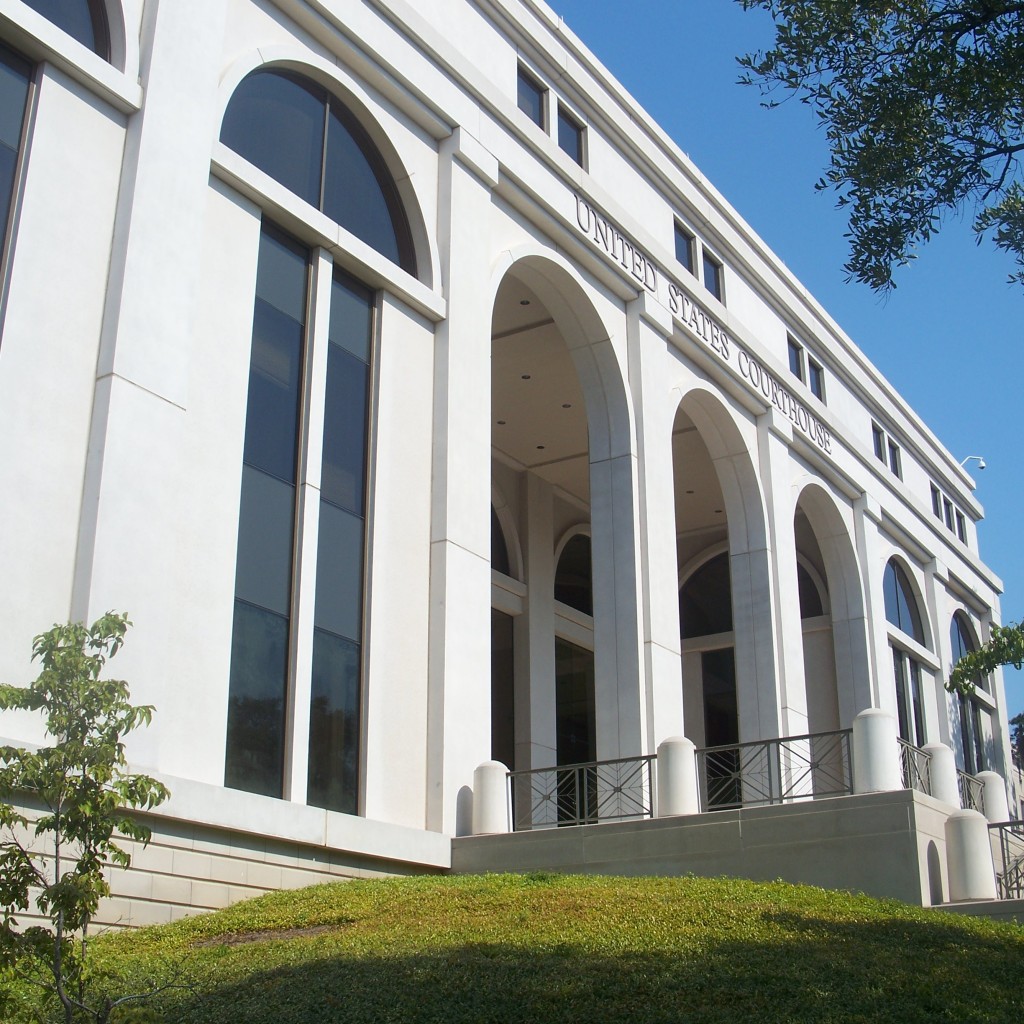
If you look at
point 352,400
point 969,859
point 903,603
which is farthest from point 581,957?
point 903,603

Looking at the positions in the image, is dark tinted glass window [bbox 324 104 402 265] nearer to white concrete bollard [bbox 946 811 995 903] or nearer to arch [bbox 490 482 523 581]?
white concrete bollard [bbox 946 811 995 903]

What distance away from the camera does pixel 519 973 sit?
10.7 m

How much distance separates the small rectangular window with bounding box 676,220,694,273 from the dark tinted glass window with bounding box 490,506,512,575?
7.61m

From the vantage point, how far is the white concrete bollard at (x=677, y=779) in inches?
692

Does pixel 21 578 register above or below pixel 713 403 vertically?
below

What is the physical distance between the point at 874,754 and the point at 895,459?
24.8 m

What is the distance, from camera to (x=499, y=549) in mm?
32406

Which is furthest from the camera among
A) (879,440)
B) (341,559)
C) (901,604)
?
(879,440)

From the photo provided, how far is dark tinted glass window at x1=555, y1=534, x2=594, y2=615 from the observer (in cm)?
3466

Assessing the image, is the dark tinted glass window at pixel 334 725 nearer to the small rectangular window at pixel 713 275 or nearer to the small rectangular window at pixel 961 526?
the small rectangular window at pixel 713 275

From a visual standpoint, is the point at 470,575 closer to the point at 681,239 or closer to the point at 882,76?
the point at 882,76

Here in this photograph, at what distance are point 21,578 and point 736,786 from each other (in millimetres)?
20645

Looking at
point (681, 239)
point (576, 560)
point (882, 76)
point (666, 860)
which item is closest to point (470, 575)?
point (666, 860)

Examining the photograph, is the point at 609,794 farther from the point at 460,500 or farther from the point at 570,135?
the point at 570,135
